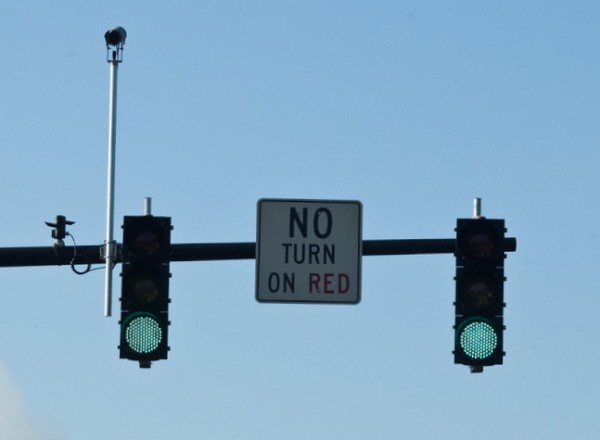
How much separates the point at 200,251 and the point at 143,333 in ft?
3.76

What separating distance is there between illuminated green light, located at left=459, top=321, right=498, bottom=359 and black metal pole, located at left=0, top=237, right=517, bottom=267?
0.86 meters

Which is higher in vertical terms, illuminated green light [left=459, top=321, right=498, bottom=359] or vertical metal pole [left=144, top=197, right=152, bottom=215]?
vertical metal pole [left=144, top=197, right=152, bottom=215]

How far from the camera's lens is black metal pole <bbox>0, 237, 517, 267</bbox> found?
1210 cm

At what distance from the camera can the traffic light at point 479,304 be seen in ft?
38.7

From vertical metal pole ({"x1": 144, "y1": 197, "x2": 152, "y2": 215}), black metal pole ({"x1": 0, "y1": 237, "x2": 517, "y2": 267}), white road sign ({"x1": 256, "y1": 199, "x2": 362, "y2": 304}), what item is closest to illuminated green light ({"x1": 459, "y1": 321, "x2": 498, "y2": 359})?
black metal pole ({"x1": 0, "y1": 237, "x2": 517, "y2": 267})

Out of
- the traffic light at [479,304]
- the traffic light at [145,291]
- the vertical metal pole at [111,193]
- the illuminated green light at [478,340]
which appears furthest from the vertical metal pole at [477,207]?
the vertical metal pole at [111,193]

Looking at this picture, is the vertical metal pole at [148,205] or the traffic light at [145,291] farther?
the vertical metal pole at [148,205]

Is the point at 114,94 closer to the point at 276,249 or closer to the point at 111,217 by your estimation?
the point at 111,217

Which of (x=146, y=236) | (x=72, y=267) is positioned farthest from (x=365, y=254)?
(x=72, y=267)

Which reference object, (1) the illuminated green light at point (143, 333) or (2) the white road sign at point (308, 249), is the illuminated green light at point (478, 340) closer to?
(2) the white road sign at point (308, 249)

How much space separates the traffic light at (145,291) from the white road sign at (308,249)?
3.07 feet

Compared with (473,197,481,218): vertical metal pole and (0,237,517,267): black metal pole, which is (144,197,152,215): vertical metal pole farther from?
(473,197,481,218): vertical metal pole

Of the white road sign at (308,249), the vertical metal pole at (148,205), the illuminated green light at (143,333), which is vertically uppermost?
the vertical metal pole at (148,205)

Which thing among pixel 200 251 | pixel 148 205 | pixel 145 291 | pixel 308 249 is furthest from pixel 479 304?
pixel 148 205
